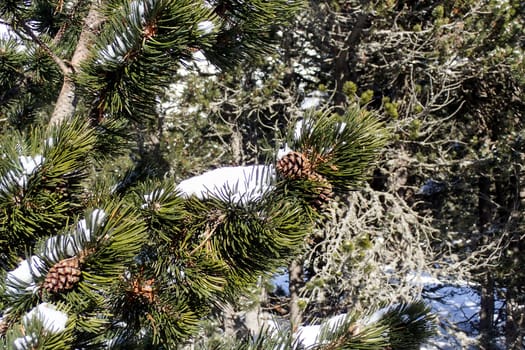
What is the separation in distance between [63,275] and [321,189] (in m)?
0.56

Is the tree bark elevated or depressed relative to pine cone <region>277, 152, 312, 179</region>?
elevated

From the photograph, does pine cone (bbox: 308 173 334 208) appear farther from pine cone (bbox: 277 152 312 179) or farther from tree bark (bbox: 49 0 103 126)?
tree bark (bbox: 49 0 103 126)

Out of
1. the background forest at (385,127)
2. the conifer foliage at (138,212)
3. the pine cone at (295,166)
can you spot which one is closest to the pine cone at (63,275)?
the conifer foliage at (138,212)

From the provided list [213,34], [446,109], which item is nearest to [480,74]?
[446,109]

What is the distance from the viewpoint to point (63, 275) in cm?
98

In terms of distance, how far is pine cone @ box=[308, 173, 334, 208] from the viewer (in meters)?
1.14

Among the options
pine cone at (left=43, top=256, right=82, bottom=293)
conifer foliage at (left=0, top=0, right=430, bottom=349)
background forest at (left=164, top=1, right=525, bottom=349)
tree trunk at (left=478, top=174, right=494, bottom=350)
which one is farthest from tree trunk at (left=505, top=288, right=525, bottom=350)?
pine cone at (left=43, top=256, right=82, bottom=293)

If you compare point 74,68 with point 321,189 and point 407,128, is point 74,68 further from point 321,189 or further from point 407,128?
point 407,128

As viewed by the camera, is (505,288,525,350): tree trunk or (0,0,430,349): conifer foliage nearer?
(0,0,430,349): conifer foliage

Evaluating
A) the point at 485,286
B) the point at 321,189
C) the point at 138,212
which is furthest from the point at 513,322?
the point at 138,212

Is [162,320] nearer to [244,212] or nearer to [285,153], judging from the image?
[244,212]

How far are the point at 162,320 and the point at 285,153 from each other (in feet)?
1.63

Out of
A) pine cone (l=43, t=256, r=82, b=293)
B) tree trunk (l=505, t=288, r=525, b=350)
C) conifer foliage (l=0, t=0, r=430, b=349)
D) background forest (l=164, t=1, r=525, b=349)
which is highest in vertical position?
background forest (l=164, t=1, r=525, b=349)

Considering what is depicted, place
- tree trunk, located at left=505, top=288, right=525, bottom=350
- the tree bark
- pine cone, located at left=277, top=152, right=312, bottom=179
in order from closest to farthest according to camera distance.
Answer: pine cone, located at left=277, top=152, right=312, bottom=179 < the tree bark < tree trunk, located at left=505, top=288, right=525, bottom=350
